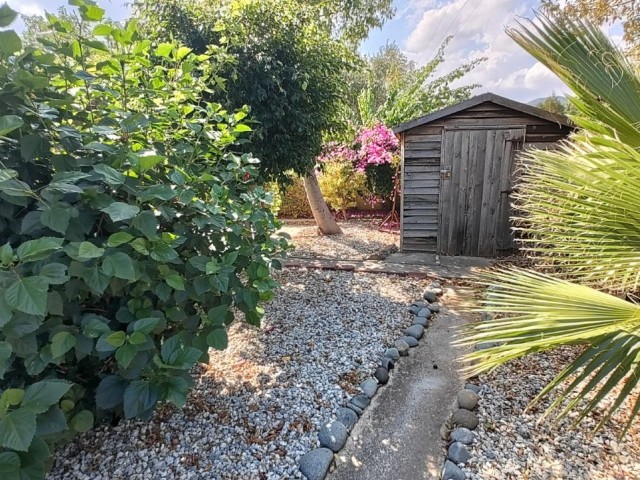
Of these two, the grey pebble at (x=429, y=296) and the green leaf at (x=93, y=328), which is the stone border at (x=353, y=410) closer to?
the grey pebble at (x=429, y=296)

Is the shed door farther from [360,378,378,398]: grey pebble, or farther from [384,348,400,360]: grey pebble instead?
[360,378,378,398]: grey pebble

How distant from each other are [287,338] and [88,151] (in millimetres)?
2029

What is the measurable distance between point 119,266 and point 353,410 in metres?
1.60

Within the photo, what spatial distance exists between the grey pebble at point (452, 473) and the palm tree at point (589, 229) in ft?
1.89

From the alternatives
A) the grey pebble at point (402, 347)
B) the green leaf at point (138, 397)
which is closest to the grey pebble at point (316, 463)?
the green leaf at point (138, 397)

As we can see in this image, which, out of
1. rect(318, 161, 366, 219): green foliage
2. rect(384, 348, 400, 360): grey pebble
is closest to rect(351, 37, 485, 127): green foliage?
rect(318, 161, 366, 219): green foliage

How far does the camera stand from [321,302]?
3600mm

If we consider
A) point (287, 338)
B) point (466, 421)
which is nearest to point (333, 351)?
point (287, 338)

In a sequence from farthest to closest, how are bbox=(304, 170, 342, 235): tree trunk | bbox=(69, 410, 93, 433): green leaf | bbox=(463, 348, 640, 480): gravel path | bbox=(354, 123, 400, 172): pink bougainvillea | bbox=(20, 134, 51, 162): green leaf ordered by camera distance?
1. bbox=(354, 123, 400, 172): pink bougainvillea
2. bbox=(304, 170, 342, 235): tree trunk
3. bbox=(463, 348, 640, 480): gravel path
4. bbox=(69, 410, 93, 433): green leaf
5. bbox=(20, 134, 51, 162): green leaf

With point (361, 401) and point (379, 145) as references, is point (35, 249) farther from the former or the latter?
point (379, 145)

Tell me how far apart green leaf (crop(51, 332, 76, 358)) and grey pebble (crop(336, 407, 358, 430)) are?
142 cm

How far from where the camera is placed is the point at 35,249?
2.73 feet

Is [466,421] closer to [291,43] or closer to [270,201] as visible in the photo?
[270,201]

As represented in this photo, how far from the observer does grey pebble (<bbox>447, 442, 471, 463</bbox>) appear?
1.70m
